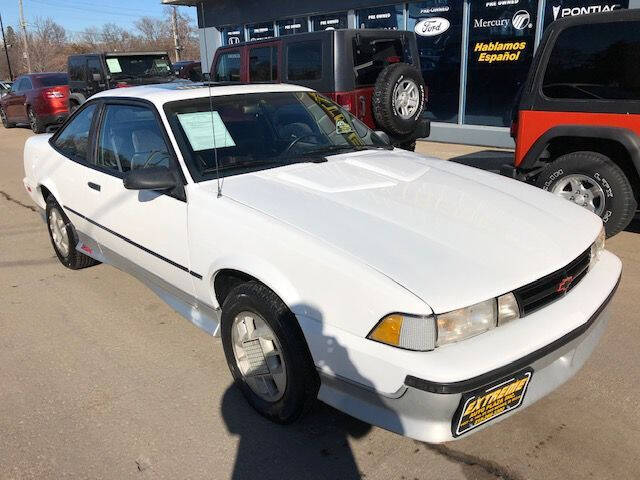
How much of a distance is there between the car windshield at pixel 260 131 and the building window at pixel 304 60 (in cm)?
368

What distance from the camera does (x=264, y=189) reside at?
2.89 m

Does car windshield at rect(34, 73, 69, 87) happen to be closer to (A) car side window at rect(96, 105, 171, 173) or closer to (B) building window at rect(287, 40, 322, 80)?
(B) building window at rect(287, 40, 322, 80)

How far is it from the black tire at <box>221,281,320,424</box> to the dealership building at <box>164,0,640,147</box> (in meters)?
8.28

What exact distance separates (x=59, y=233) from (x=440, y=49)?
8912mm

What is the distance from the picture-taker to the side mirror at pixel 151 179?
2.92 metres

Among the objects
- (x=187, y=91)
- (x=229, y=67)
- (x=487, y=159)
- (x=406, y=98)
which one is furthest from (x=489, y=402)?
(x=229, y=67)

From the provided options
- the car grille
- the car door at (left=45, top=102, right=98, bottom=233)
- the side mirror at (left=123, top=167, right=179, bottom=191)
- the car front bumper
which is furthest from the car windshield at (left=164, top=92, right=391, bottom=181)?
the car grille

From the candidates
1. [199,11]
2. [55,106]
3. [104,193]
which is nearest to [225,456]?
[104,193]

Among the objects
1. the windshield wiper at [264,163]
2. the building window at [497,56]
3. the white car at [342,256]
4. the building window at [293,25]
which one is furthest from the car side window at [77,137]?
the building window at [293,25]

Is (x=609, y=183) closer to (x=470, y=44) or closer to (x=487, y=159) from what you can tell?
(x=487, y=159)

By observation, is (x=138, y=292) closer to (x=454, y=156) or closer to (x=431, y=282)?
(x=431, y=282)

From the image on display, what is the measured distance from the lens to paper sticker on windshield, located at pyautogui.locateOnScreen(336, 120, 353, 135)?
3875mm

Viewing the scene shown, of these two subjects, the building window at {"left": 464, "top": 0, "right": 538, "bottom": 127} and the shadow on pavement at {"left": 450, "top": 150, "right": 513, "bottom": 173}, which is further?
the building window at {"left": 464, "top": 0, "right": 538, "bottom": 127}

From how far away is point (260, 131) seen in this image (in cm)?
347
